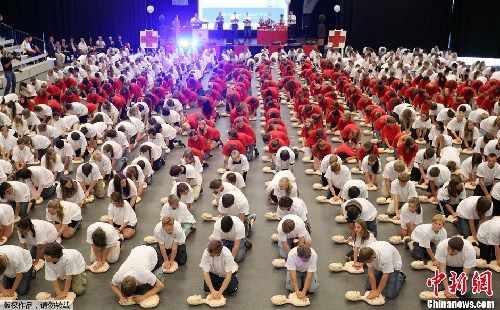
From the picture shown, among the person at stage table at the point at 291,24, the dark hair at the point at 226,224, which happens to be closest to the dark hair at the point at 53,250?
the dark hair at the point at 226,224

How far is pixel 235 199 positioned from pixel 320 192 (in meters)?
2.44

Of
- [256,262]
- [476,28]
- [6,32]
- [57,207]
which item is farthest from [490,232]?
[6,32]

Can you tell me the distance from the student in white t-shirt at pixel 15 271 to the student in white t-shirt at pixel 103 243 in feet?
2.54

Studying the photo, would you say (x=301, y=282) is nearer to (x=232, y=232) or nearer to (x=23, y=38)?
(x=232, y=232)

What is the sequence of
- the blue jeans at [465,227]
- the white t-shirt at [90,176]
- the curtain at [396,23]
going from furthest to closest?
the curtain at [396,23]
the white t-shirt at [90,176]
the blue jeans at [465,227]

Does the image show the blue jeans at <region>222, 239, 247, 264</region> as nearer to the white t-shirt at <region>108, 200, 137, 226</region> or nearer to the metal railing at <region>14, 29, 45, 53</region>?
the white t-shirt at <region>108, 200, 137, 226</region>

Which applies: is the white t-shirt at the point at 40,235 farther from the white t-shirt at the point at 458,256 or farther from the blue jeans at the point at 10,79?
the blue jeans at the point at 10,79

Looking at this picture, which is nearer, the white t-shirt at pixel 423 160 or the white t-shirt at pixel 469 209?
the white t-shirt at pixel 469 209

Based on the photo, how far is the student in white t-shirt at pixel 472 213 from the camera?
7234 millimetres

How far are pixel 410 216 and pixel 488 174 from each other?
2.00 m

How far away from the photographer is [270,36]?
→ 1024 inches

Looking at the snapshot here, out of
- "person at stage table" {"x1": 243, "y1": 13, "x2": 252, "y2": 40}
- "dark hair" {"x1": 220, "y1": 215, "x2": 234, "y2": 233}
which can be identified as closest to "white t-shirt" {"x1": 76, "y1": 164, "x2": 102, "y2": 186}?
"dark hair" {"x1": 220, "y1": 215, "x2": 234, "y2": 233}

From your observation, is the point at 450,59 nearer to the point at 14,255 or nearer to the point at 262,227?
the point at 262,227

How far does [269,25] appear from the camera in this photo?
26375 mm
